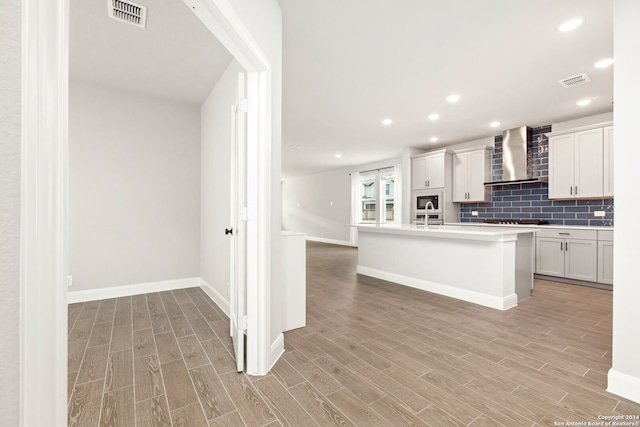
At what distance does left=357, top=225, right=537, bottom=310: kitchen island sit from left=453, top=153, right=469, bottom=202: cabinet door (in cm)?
243

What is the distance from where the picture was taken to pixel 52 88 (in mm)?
625

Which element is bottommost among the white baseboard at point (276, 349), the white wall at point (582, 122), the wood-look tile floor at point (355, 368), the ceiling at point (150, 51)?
the wood-look tile floor at point (355, 368)

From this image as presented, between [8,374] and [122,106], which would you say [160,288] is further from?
[8,374]

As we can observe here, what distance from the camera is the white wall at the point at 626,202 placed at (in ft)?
5.49

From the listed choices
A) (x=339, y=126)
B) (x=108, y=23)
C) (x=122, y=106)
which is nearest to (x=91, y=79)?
(x=122, y=106)

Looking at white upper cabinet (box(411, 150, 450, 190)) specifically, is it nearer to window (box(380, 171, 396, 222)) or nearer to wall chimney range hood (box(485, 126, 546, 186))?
wall chimney range hood (box(485, 126, 546, 186))

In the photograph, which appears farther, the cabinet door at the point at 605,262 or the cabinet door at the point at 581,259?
the cabinet door at the point at 581,259

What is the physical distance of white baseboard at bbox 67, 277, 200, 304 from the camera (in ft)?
11.2

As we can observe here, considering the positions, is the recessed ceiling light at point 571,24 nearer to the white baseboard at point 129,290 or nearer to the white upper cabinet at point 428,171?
the white upper cabinet at point 428,171

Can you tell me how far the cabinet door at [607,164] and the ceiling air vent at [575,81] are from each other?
1.37m

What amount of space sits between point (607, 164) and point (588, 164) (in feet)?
0.73

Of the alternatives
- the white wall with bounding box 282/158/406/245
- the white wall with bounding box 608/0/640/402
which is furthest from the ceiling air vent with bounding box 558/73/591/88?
the white wall with bounding box 282/158/406/245

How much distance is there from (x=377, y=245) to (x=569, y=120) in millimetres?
3836

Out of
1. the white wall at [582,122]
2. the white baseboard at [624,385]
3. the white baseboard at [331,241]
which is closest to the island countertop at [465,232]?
the white baseboard at [624,385]
